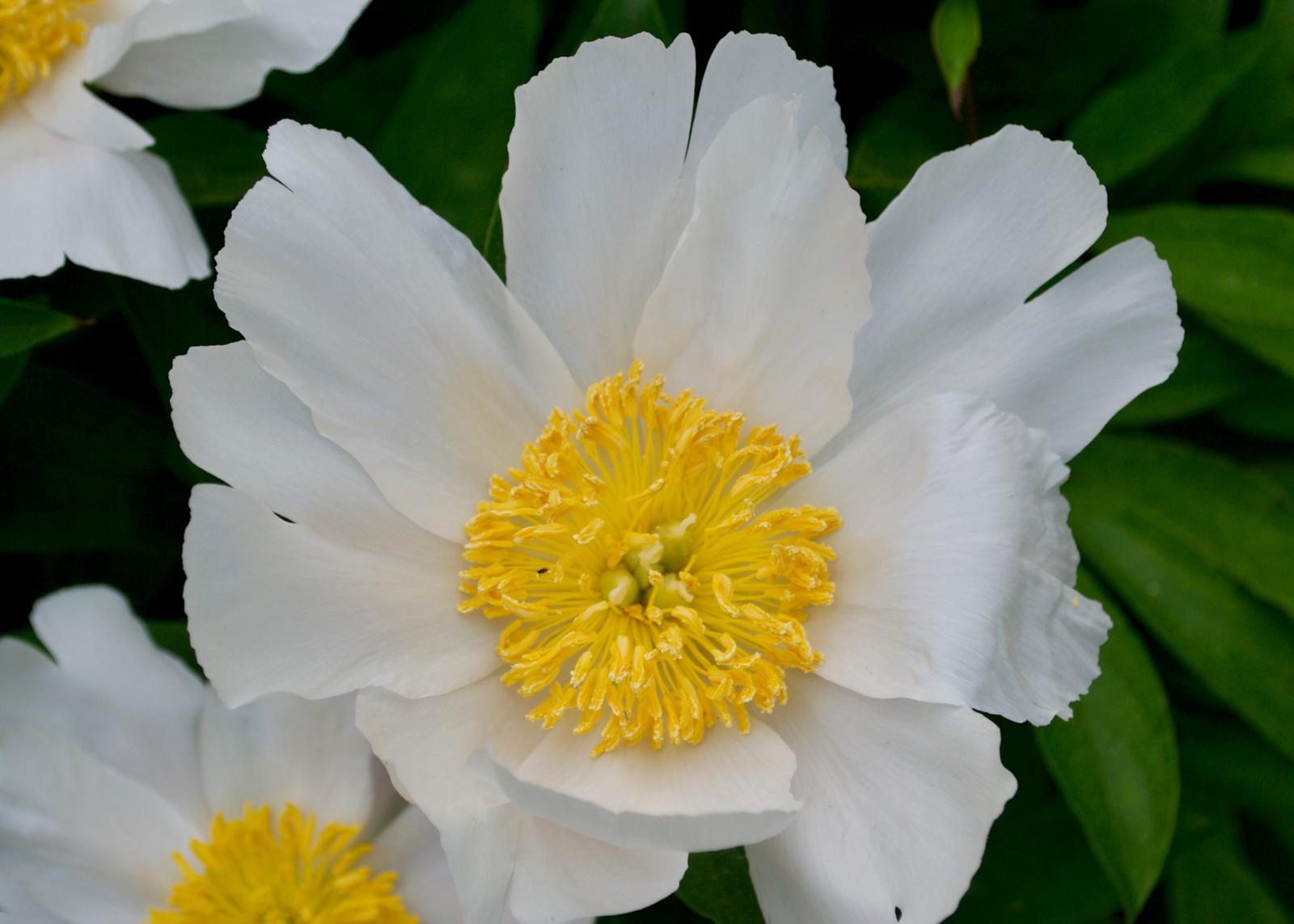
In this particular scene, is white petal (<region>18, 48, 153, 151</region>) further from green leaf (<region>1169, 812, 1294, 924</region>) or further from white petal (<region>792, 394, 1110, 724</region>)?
green leaf (<region>1169, 812, 1294, 924</region>)

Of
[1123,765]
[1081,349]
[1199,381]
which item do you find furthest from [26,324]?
[1199,381]

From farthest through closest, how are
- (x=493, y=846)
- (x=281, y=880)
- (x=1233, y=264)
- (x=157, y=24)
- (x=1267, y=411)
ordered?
(x=1267, y=411) → (x=1233, y=264) → (x=281, y=880) → (x=157, y=24) → (x=493, y=846)

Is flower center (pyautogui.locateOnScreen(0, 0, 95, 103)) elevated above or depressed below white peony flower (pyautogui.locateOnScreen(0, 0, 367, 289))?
above

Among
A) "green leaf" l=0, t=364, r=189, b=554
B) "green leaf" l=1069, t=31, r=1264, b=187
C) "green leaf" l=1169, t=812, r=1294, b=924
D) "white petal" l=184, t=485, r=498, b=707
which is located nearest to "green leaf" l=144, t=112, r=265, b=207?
"green leaf" l=0, t=364, r=189, b=554

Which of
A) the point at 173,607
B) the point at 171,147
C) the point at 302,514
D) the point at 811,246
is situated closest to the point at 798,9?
the point at 811,246

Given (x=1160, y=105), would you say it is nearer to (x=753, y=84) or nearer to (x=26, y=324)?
(x=753, y=84)

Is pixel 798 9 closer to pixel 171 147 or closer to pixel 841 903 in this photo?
pixel 171 147

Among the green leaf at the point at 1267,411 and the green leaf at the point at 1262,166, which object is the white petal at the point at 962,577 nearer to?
the green leaf at the point at 1267,411
